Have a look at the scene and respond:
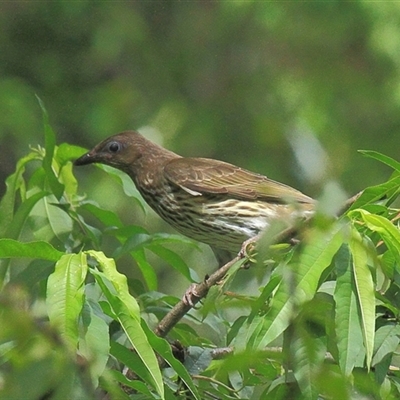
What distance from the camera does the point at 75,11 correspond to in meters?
9.14

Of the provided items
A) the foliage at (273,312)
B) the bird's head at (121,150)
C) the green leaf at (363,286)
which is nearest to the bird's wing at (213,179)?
the bird's head at (121,150)

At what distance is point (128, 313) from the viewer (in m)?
1.94

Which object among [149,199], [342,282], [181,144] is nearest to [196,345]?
[342,282]

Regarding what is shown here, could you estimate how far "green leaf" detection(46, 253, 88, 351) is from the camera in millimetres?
1789

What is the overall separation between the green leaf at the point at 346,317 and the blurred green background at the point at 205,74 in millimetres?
5435

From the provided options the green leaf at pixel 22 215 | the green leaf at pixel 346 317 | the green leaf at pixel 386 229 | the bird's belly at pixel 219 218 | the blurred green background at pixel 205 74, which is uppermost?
the green leaf at pixel 386 229

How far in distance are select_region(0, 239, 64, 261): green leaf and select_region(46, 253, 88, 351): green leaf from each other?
4 centimetres

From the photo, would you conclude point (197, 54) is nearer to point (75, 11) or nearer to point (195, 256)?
point (75, 11)

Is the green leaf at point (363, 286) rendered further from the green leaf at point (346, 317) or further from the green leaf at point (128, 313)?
the green leaf at point (128, 313)

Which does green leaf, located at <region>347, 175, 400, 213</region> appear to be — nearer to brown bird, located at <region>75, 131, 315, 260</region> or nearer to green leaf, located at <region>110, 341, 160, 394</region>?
green leaf, located at <region>110, 341, 160, 394</region>

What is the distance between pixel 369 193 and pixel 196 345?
71 cm

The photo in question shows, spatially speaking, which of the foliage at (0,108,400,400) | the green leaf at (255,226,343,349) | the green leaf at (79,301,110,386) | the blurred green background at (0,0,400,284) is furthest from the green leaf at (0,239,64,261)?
the blurred green background at (0,0,400,284)

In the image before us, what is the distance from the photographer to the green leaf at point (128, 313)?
183cm

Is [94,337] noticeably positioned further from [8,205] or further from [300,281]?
[8,205]
